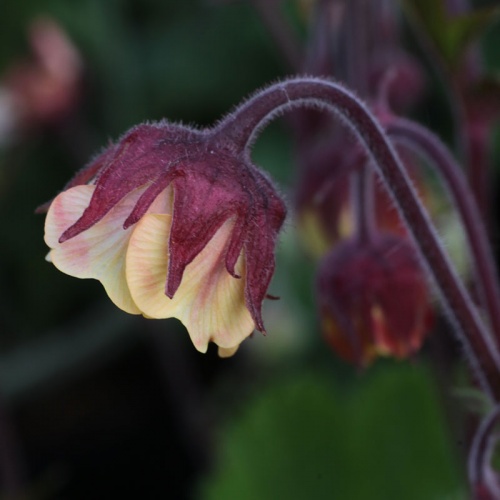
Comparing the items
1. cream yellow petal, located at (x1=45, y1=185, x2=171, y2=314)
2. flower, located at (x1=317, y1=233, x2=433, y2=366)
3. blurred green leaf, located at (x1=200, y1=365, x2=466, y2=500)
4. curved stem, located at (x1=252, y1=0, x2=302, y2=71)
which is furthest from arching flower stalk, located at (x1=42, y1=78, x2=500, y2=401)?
blurred green leaf, located at (x1=200, y1=365, x2=466, y2=500)

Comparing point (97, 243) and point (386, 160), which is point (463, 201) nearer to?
point (386, 160)

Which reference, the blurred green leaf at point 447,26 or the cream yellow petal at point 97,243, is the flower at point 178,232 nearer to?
the cream yellow petal at point 97,243

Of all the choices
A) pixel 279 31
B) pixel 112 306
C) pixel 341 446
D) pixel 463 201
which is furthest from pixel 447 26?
pixel 112 306

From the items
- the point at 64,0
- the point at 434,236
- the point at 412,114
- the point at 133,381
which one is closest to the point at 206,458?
the point at 133,381

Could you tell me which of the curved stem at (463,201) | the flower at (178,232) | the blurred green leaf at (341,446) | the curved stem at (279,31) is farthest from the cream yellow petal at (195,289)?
the blurred green leaf at (341,446)

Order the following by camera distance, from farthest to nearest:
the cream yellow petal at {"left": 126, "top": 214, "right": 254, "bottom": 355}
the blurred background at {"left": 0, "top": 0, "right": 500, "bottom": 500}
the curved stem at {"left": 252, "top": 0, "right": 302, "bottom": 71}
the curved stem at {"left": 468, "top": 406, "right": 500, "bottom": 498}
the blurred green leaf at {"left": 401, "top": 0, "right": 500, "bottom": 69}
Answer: the blurred background at {"left": 0, "top": 0, "right": 500, "bottom": 500}, the curved stem at {"left": 252, "top": 0, "right": 302, "bottom": 71}, the blurred green leaf at {"left": 401, "top": 0, "right": 500, "bottom": 69}, the curved stem at {"left": 468, "top": 406, "right": 500, "bottom": 498}, the cream yellow petal at {"left": 126, "top": 214, "right": 254, "bottom": 355}

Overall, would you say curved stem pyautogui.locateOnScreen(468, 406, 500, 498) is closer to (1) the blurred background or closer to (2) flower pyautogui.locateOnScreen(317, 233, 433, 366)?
(2) flower pyautogui.locateOnScreen(317, 233, 433, 366)

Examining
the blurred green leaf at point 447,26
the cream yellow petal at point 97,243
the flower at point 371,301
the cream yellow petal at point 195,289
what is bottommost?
the flower at point 371,301
